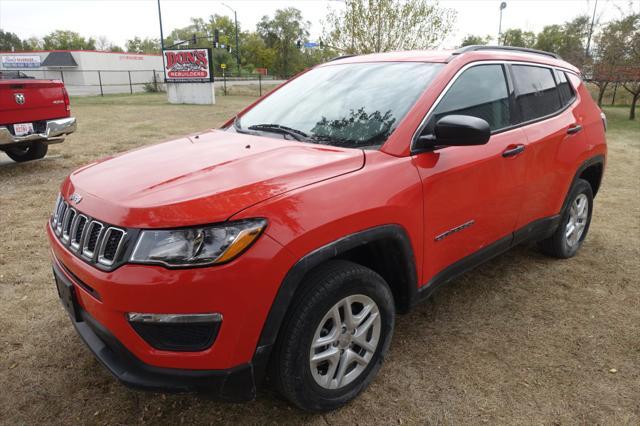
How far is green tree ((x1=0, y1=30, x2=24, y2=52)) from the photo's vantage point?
8050cm

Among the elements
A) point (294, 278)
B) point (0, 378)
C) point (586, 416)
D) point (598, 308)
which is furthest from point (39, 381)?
point (598, 308)

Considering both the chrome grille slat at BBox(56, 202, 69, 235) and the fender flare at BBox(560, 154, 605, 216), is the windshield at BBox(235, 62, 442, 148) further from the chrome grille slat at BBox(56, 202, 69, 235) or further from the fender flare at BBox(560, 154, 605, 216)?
the fender flare at BBox(560, 154, 605, 216)

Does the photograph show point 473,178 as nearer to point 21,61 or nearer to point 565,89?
point 565,89

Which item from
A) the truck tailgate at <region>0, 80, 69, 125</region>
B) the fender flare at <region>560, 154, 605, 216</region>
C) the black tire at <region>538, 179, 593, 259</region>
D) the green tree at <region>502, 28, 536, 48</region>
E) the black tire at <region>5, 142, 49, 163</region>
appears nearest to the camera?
the fender flare at <region>560, 154, 605, 216</region>

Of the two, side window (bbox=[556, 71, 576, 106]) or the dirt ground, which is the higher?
side window (bbox=[556, 71, 576, 106])

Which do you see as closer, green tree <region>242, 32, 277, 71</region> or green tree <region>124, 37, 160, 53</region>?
green tree <region>242, 32, 277, 71</region>

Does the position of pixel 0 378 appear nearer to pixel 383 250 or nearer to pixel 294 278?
pixel 294 278

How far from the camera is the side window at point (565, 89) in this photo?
3.83 m

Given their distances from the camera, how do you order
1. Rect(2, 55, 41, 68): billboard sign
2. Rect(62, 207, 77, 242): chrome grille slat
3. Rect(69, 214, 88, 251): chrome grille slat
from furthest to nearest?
Rect(2, 55, 41, 68): billboard sign < Rect(62, 207, 77, 242): chrome grille slat < Rect(69, 214, 88, 251): chrome grille slat

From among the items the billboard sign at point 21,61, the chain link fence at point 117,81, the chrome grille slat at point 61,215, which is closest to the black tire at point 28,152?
the chrome grille slat at point 61,215

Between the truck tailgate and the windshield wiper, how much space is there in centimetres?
516

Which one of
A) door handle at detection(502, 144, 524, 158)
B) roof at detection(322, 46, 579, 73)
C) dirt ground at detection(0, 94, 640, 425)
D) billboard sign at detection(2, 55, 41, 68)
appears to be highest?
billboard sign at detection(2, 55, 41, 68)

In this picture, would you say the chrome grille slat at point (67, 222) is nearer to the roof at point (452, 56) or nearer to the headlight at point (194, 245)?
the headlight at point (194, 245)

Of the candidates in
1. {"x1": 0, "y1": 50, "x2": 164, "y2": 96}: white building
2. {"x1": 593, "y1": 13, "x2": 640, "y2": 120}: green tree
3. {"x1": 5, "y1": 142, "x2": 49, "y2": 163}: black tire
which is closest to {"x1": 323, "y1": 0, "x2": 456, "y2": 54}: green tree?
{"x1": 593, "y1": 13, "x2": 640, "y2": 120}: green tree
